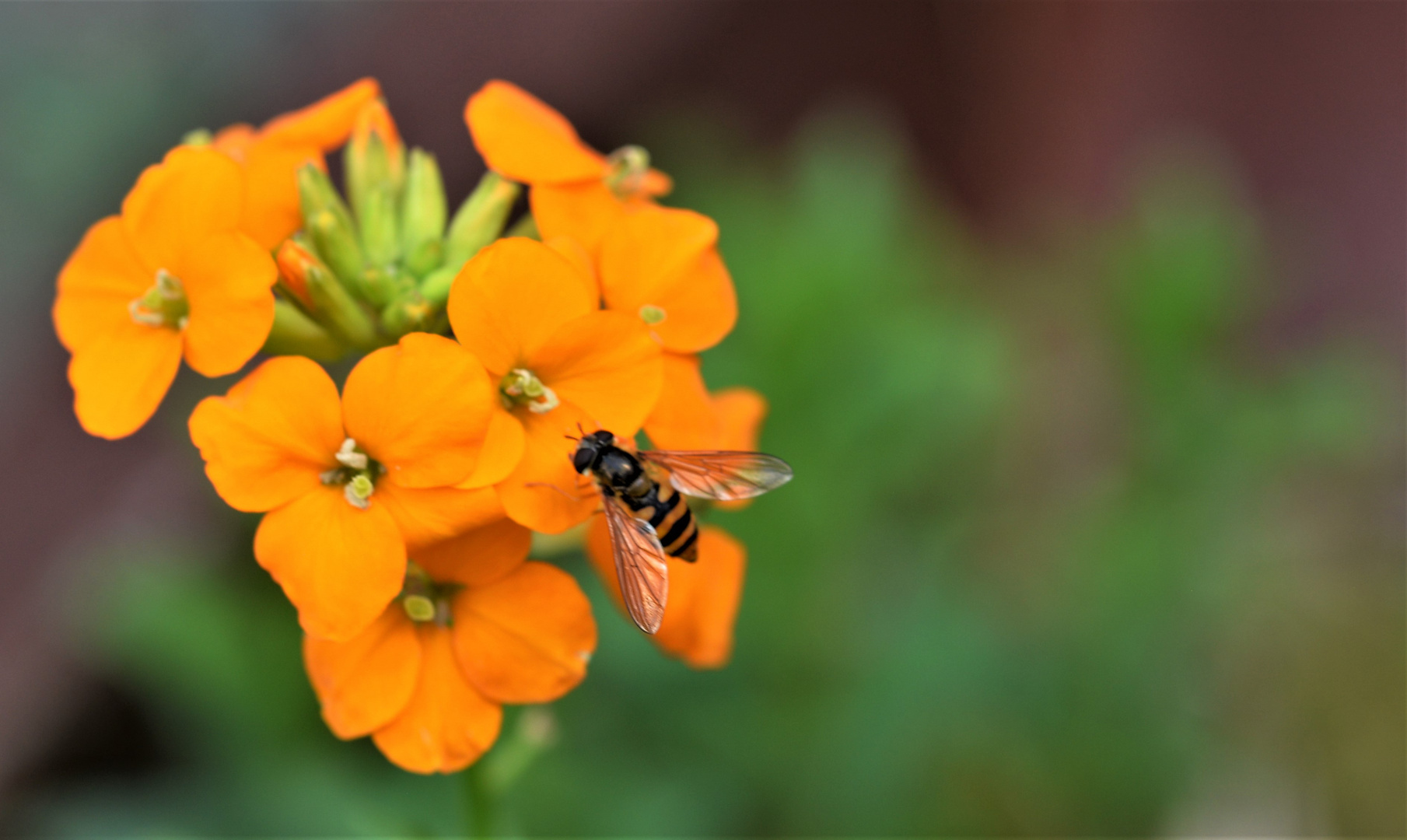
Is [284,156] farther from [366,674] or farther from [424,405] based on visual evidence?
[366,674]

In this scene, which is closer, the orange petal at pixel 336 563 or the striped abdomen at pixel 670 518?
the orange petal at pixel 336 563

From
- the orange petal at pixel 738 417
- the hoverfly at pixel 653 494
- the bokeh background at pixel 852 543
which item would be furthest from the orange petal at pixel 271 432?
the bokeh background at pixel 852 543

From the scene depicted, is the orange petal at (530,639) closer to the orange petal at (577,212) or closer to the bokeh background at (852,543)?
the orange petal at (577,212)

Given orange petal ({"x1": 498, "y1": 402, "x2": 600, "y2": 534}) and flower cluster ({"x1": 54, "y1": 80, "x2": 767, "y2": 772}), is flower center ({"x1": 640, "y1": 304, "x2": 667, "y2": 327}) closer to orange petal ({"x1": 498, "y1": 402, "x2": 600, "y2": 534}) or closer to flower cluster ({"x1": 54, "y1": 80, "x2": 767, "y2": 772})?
flower cluster ({"x1": 54, "y1": 80, "x2": 767, "y2": 772})

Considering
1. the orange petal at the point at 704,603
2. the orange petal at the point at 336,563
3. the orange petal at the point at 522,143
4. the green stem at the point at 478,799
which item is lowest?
the green stem at the point at 478,799

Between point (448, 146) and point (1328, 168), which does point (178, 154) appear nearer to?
point (448, 146)

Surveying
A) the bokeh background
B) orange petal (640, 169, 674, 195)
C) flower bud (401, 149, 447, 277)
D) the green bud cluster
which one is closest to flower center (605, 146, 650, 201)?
orange petal (640, 169, 674, 195)

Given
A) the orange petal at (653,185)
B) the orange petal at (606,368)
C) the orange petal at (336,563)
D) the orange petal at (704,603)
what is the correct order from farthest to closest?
Answer: the orange petal at (653,185)
the orange petal at (704,603)
the orange petal at (606,368)
the orange petal at (336,563)
